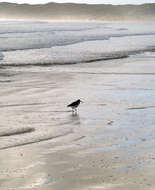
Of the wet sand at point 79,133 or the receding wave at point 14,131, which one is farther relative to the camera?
the receding wave at point 14,131

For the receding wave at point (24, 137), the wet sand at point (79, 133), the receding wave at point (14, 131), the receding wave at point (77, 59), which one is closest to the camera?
the wet sand at point (79, 133)

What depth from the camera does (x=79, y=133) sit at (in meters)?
9.30

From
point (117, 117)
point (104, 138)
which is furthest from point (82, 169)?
point (117, 117)

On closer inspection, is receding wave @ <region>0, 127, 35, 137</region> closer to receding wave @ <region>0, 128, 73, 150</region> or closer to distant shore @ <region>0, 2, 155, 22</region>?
receding wave @ <region>0, 128, 73, 150</region>

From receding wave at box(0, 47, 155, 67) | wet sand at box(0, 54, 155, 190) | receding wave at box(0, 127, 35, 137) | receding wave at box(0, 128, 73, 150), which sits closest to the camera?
wet sand at box(0, 54, 155, 190)

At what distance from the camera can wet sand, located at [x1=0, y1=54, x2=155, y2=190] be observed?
21.8 feet

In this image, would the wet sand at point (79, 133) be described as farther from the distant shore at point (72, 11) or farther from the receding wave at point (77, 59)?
the distant shore at point (72, 11)

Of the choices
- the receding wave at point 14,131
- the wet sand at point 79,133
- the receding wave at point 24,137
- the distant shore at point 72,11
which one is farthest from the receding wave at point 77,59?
the distant shore at point 72,11

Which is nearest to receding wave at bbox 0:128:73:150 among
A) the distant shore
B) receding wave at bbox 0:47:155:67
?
receding wave at bbox 0:47:155:67

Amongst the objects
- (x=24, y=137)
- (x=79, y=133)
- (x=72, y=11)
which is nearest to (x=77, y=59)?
(x=79, y=133)

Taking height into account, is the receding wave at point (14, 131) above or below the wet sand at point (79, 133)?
above

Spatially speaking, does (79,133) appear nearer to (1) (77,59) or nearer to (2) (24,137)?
(2) (24,137)

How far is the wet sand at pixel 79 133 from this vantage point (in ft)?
21.8

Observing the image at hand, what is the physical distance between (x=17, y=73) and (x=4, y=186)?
1209cm
